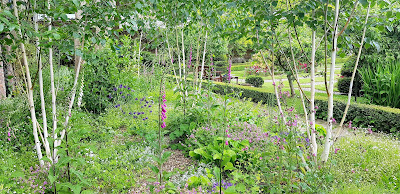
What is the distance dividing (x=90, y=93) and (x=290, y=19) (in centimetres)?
404

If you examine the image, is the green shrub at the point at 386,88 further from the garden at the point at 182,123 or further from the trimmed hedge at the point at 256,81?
the trimmed hedge at the point at 256,81

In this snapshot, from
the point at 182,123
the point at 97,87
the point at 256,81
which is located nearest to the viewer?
the point at 182,123

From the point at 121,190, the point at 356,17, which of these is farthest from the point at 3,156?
the point at 356,17

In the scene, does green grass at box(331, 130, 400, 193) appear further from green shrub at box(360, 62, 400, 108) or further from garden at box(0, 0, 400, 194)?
green shrub at box(360, 62, 400, 108)

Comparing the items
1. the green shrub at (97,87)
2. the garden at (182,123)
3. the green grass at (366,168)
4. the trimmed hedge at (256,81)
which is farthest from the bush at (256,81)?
the green grass at (366,168)

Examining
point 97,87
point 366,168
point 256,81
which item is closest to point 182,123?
point 97,87

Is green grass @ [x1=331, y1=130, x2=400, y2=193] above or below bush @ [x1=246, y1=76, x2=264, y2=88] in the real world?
below

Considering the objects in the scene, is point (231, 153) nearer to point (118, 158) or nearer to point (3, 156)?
point (118, 158)

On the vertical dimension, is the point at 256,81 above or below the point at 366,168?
above

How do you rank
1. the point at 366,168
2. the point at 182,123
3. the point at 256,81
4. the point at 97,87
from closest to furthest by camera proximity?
the point at 366,168
the point at 182,123
the point at 97,87
the point at 256,81

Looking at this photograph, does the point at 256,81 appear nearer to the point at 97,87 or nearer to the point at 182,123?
the point at 97,87

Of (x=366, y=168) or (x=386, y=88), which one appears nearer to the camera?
(x=366, y=168)

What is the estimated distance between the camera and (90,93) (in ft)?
16.9

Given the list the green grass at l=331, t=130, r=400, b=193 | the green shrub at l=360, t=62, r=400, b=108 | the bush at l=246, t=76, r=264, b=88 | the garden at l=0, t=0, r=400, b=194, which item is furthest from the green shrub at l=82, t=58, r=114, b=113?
the bush at l=246, t=76, r=264, b=88
